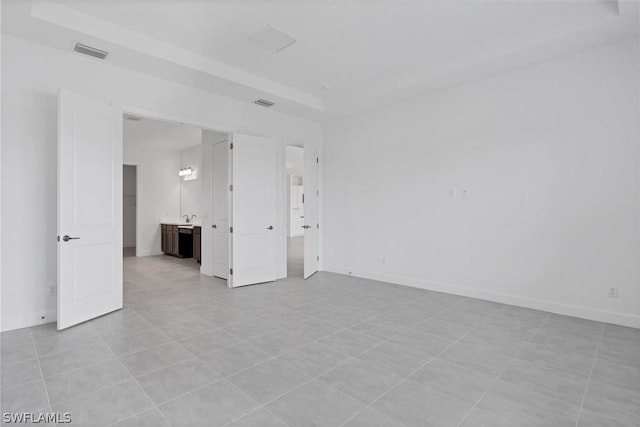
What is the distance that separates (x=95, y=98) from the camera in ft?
12.3

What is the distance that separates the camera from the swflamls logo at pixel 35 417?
1873 mm

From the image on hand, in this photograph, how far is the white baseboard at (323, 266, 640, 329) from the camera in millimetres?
3522

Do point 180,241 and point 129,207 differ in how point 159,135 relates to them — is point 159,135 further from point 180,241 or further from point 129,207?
point 129,207

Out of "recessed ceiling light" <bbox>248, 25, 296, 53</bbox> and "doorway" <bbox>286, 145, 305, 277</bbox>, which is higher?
"recessed ceiling light" <bbox>248, 25, 296, 53</bbox>

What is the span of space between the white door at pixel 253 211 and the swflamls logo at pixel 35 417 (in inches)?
125

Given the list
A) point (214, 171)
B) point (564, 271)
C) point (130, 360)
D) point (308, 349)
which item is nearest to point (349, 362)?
point (308, 349)

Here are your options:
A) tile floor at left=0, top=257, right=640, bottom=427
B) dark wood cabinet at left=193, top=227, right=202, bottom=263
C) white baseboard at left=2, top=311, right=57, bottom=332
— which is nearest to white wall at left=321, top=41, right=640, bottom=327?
tile floor at left=0, top=257, right=640, bottom=427

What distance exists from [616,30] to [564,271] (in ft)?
8.33

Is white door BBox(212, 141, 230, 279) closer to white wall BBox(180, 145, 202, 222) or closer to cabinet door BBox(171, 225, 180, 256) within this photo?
cabinet door BBox(171, 225, 180, 256)

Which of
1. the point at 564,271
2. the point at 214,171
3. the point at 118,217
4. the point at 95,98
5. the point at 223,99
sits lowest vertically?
the point at 564,271

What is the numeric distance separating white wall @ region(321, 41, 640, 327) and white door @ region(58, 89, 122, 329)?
3774 millimetres

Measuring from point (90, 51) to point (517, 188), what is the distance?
516 centimetres

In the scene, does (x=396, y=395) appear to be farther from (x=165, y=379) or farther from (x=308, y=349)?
(x=165, y=379)

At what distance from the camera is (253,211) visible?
17.7 ft
